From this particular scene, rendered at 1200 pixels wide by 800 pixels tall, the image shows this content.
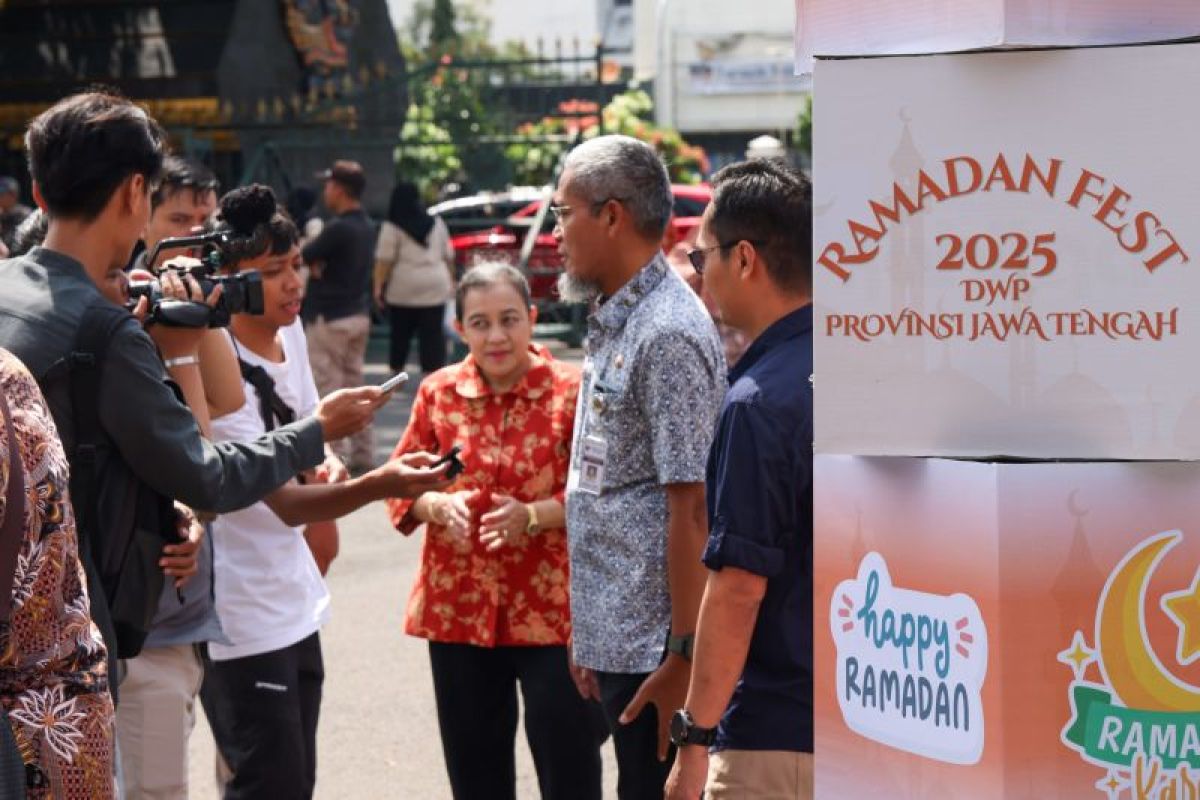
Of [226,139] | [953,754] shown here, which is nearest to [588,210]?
[953,754]

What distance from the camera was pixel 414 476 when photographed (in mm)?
4516

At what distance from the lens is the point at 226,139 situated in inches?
809

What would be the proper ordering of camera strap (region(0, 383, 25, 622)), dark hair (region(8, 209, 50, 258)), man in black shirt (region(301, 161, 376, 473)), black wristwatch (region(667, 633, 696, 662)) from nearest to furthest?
camera strap (region(0, 383, 25, 622)) → black wristwatch (region(667, 633, 696, 662)) → dark hair (region(8, 209, 50, 258)) → man in black shirt (region(301, 161, 376, 473))

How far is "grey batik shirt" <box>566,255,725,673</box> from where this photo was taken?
4203mm

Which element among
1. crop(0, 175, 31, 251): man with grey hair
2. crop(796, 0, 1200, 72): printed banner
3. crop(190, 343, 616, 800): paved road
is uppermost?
crop(796, 0, 1200, 72): printed banner

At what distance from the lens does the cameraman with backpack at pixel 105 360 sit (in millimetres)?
3584

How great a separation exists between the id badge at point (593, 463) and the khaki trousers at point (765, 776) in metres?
0.95

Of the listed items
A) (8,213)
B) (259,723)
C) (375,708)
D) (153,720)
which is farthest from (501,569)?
(8,213)

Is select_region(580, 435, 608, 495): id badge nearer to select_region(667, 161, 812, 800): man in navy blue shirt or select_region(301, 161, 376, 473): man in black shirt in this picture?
select_region(667, 161, 812, 800): man in navy blue shirt

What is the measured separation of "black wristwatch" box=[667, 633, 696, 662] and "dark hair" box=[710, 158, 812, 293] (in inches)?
33.7

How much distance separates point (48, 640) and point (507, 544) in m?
2.08

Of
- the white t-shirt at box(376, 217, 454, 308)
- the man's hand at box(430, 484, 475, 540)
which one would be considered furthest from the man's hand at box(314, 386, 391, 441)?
the white t-shirt at box(376, 217, 454, 308)

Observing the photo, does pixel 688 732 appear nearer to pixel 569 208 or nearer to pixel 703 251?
pixel 703 251

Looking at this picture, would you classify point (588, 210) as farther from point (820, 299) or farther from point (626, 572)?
point (820, 299)
